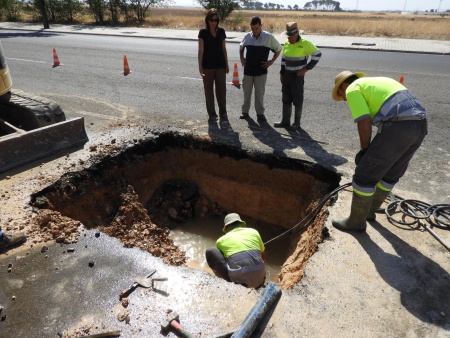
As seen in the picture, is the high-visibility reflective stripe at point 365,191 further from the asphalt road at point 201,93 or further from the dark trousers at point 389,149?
the asphalt road at point 201,93

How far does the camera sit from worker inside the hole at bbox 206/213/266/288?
13.0ft

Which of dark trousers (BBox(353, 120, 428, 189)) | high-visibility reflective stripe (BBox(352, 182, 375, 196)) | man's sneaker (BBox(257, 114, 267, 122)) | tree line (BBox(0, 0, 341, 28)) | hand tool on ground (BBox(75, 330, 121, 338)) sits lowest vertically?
hand tool on ground (BBox(75, 330, 121, 338))

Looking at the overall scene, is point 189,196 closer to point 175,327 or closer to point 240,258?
point 240,258

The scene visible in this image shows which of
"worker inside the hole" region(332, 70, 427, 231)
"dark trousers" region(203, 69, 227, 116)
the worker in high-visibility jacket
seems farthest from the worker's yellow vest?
→ "worker inside the hole" region(332, 70, 427, 231)

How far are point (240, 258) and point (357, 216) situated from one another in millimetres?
1471

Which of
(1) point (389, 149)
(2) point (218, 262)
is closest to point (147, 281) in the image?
(2) point (218, 262)

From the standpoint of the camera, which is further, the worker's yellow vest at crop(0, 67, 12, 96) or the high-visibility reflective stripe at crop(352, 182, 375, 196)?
the worker's yellow vest at crop(0, 67, 12, 96)

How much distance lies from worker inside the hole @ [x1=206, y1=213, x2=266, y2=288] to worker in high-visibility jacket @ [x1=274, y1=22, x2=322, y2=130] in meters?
3.50

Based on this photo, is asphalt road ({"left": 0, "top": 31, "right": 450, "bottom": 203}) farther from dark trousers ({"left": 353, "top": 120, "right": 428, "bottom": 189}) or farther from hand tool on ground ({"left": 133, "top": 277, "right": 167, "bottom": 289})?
hand tool on ground ({"left": 133, "top": 277, "right": 167, "bottom": 289})

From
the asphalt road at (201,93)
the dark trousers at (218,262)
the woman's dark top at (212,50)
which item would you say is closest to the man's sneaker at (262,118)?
the asphalt road at (201,93)

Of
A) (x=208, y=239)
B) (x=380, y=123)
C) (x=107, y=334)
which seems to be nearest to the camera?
(x=107, y=334)

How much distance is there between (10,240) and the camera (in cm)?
376

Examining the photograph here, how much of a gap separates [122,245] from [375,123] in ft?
10.3

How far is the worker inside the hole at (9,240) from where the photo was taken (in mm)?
3733
